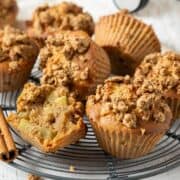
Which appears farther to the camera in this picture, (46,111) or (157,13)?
(157,13)

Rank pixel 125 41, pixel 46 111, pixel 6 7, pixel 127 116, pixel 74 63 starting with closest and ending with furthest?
pixel 127 116
pixel 46 111
pixel 74 63
pixel 125 41
pixel 6 7

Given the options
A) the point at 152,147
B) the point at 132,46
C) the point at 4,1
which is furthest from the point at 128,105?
the point at 4,1

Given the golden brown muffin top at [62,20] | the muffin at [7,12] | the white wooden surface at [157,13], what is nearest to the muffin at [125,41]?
the golden brown muffin top at [62,20]

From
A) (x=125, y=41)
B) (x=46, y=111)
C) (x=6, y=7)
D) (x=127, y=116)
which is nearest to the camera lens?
(x=127, y=116)

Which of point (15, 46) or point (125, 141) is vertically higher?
point (15, 46)

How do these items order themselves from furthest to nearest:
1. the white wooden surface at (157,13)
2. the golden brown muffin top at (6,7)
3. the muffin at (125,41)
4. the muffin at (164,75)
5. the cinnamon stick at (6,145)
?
the white wooden surface at (157,13), the golden brown muffin top at (6,7), the muffin at (125,41), the muffin at (164,75), the cinnamon stick at (6,145)

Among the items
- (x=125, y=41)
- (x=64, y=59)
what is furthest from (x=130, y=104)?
(x=125, y=41)

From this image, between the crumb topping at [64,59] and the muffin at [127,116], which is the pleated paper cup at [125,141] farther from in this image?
the crumb topping at [64,59]

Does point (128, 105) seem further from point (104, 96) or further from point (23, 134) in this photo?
point (23, 134)

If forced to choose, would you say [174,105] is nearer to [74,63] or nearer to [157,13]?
[74,63]
